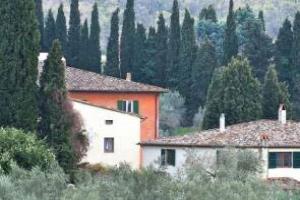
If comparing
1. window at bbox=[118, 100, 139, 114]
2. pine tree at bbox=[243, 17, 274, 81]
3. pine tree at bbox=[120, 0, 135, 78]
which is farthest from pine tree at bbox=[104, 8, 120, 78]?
window at bbox=[118, 100, 139, 114]

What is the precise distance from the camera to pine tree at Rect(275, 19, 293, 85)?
7581cm

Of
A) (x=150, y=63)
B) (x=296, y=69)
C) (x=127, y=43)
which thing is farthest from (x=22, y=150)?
(x=150, y=63)

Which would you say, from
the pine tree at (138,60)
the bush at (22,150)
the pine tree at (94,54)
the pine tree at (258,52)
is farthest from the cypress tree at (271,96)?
the bush at (22,150)

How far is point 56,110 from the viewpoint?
4809 cm

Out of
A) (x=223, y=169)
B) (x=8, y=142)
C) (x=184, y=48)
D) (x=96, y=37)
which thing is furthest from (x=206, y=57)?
(x=223, y=169)

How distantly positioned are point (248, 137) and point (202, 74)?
24.8 metres

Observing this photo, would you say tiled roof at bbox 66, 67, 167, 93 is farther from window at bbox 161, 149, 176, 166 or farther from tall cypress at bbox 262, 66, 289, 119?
window at bbox 161, 149, 176, 166

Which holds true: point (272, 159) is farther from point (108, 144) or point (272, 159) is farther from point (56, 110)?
point (56, 110)

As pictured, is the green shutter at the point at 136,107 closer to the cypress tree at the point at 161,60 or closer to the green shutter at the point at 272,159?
the green shutter at the point at 272,159

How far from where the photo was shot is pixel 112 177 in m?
25.4

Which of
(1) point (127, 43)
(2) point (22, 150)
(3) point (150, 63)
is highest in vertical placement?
(1) point (127, 43)

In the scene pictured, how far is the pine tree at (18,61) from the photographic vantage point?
4709cm

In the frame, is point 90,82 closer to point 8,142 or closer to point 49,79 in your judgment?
point 49,79

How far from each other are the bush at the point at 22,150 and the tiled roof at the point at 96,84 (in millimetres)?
15241
